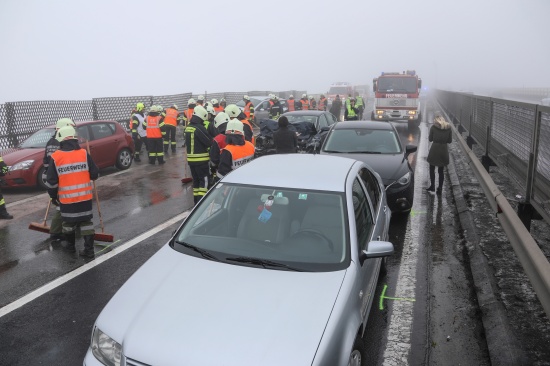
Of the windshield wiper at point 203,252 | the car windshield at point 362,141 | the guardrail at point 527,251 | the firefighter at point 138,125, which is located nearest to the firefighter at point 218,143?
the car windshield at point 362,141

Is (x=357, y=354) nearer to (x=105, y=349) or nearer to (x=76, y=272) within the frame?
(x=105, y=349)

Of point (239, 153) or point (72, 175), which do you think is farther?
point (239, 153)

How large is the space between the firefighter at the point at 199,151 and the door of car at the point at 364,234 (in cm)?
434

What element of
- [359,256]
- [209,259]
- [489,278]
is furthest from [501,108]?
[209,259]

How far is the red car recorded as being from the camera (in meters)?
10.4

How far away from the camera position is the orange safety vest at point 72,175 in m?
5.92

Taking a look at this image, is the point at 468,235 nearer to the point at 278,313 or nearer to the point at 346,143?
the point at 346,143

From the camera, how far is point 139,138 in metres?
15.3

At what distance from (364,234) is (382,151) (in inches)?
199

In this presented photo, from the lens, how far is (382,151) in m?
8.75

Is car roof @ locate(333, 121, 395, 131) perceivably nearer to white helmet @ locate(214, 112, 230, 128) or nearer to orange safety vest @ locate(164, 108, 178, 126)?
white helmet @ locate(214, 112, 230, 128)

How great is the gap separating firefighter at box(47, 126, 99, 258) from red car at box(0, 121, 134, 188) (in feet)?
16.0

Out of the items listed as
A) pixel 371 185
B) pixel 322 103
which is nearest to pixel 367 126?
pixel 371 185

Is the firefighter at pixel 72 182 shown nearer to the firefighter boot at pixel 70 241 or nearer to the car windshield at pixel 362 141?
the firefighter boot at pixel 70 241
